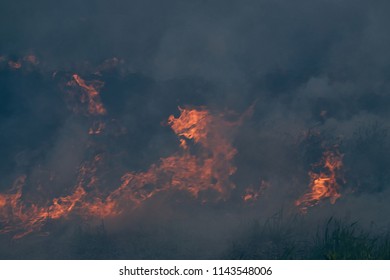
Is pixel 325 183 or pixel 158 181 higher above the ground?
pixel 158 181

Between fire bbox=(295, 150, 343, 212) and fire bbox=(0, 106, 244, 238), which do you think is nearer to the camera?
fire bbox=(0, 106, 244, 238)

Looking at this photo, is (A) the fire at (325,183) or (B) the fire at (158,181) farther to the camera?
(A) the fire at (325,183)

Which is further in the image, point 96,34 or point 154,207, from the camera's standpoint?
point 96,34

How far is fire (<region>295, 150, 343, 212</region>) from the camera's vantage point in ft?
33.7

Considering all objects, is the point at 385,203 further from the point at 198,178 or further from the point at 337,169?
the point at 198,178

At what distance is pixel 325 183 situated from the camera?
34.2 feet

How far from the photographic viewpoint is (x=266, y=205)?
401 inches

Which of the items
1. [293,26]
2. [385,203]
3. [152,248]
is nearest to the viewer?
[152,248]

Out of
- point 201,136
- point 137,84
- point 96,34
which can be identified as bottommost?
point 201,136

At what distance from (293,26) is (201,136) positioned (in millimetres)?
3411

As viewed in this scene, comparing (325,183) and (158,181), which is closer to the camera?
(158,181)

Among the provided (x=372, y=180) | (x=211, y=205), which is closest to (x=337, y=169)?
(x=372, y=180)

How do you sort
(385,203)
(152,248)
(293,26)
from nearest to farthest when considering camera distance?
1. (152,248)
2. (385,203)
3. (293,26)

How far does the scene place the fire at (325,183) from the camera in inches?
404
